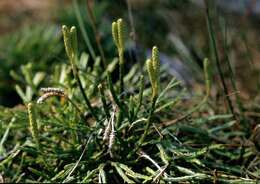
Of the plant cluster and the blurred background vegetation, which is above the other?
the blurred background vegetation

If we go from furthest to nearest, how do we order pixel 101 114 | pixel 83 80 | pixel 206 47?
pixel 206 47, pixel 83 80, pixel 101 114

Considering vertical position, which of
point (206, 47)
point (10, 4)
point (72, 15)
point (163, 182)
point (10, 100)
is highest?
point (10, 4)

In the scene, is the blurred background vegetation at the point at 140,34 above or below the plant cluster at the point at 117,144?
above

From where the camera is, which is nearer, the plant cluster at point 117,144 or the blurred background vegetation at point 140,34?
the plant cluster at point 117,144

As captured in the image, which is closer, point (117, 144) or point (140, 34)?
point (117, 144)

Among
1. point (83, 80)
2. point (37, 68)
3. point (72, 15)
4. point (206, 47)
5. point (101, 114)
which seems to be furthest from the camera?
point (206, 47)

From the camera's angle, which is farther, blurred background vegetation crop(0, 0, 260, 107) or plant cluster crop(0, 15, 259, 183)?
blurred background vegetation crop(0, 0, 260, 107)

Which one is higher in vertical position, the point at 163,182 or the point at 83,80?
the point at 83,80

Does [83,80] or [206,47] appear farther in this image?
[206,47]

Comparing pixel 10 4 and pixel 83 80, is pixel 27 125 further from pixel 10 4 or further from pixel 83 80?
pixel 10 4

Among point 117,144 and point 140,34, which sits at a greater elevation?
point 140,34

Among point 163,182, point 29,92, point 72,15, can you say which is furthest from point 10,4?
point 163,182
